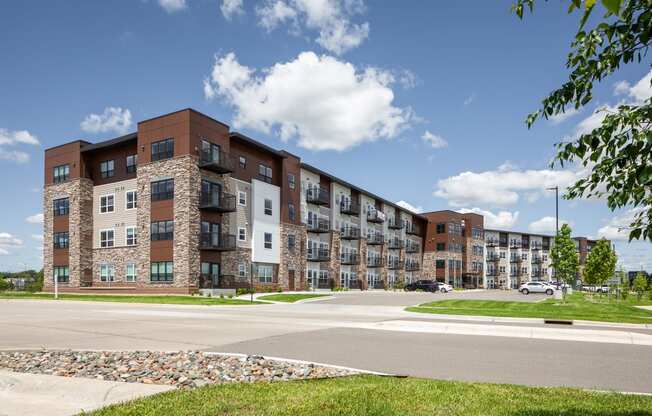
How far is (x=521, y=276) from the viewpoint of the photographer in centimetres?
10850

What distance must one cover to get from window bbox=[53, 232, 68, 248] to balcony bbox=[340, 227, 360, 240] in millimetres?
30836

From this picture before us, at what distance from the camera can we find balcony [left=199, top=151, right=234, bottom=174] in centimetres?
4113

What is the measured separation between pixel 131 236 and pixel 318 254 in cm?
2138

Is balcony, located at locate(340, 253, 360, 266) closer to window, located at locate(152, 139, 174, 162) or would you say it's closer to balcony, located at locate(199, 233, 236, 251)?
balcony, located at locate(199, 233, 236, 251)

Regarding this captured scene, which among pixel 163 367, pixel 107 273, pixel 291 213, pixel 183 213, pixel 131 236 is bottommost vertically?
pixel 107 273

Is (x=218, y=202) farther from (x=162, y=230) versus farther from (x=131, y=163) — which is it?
(x=131, y=163)

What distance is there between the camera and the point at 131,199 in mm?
45125

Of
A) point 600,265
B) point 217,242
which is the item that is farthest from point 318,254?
point 600,265

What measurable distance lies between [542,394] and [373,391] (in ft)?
7.86

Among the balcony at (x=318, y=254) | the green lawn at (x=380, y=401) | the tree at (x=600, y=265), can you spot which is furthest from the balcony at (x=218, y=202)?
the green lawn at (x=380, y=401)

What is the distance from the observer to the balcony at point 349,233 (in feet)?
210

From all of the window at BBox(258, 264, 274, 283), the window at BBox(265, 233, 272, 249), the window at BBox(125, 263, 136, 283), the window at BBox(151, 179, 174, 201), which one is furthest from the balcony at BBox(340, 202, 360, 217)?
the window at BBox(125, 263, 136, 283)

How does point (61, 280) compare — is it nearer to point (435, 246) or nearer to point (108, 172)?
point (108, 172)

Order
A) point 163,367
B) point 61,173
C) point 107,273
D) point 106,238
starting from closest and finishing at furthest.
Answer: point 163,367
point 107,273
point 106,238
point 61,173
